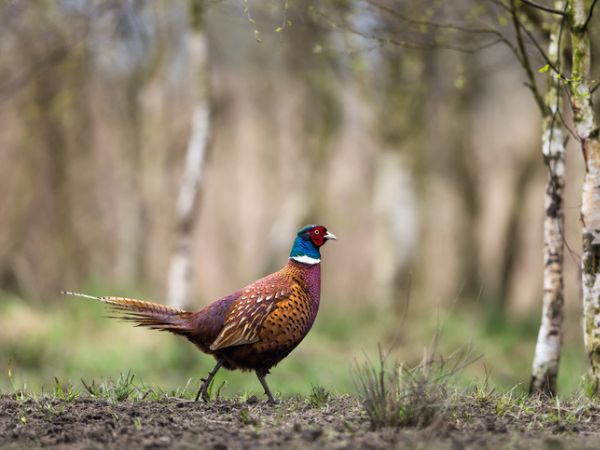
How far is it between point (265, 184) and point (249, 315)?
36.8 feet

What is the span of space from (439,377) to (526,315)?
861 cm

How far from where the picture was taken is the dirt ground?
4418 millimetres

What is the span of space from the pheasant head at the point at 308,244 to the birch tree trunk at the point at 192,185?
15.4 ft

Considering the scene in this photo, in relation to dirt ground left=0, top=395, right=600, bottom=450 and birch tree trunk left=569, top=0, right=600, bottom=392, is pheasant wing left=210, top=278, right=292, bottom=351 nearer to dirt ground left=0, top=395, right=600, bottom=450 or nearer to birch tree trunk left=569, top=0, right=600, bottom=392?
dirt ground left=0, top=395, right=600, bottom=450

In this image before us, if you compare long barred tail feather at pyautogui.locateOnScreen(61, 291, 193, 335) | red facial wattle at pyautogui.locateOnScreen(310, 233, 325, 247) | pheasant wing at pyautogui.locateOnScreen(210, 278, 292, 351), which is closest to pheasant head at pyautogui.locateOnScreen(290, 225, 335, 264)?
red facial wattle at pyautogui.locateOnScreen(310, 233, 325, 247)

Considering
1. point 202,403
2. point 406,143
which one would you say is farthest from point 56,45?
point 202,403

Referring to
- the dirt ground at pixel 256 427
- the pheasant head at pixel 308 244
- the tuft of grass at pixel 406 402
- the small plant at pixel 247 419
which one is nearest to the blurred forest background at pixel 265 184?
the pheasant head at pixel 308 244

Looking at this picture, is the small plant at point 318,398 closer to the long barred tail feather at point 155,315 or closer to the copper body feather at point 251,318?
the copper body feather at point 251,318

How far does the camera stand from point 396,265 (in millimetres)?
13195

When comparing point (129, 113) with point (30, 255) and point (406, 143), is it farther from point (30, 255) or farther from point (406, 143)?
point (406, 143)

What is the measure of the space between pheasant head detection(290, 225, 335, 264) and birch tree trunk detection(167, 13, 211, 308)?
471 cm

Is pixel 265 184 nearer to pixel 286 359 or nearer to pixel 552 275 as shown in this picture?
pixel 286 359

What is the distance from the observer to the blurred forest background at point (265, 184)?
443 inches

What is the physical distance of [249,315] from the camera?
221 inches
